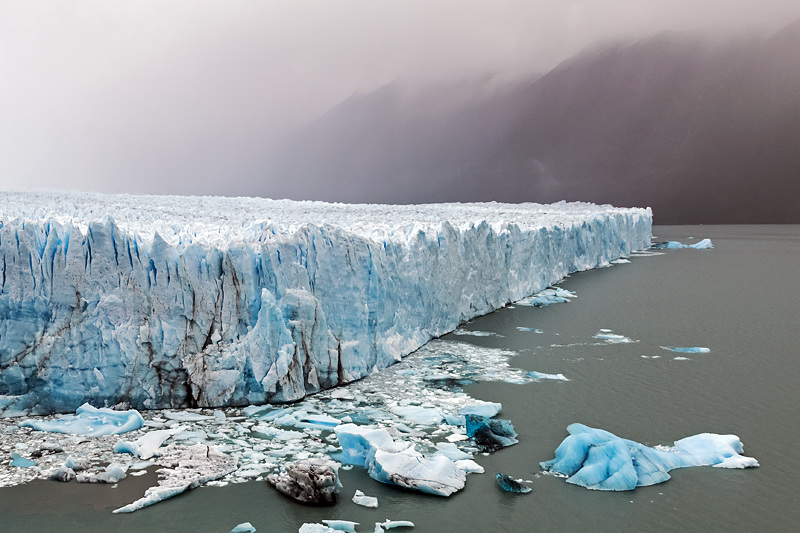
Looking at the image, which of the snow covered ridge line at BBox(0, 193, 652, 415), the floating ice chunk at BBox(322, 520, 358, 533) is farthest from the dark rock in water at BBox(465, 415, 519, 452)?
the snow covered ridge line at BBox(0, 193, 652, 415)

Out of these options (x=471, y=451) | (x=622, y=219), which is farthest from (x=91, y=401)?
(x=622, y=219)

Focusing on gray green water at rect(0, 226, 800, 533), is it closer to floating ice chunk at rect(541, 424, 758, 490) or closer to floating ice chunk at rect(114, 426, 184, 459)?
floating ice chunk at rect(541, 424, 758, 490)

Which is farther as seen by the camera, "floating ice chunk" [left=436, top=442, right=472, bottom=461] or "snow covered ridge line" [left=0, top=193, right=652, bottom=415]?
"snow covered ridge line" [left=0, top=193, right=652, bottom=415]

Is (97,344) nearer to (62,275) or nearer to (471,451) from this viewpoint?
(62,275)

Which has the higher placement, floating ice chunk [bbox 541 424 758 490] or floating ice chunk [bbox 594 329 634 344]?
floating ice chunk [bbox 541 424 758 490]

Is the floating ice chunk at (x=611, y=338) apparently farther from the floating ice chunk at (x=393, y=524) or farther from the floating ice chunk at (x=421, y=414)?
the floating ice chunk at (x=393, y=524)

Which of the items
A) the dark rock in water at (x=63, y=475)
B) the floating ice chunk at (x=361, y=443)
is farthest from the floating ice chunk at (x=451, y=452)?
the dark rock in water at (x=63, y=475)

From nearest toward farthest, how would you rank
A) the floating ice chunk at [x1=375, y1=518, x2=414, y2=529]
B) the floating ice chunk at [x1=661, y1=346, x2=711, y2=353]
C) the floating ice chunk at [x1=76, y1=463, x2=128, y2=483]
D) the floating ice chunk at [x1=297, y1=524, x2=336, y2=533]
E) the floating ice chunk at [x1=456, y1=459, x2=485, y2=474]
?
1. the floating ice chunk at [x1=297, y1=524, x2=336, y2=533]
2. the floating ice chunk at [x1=375, y1=518, x2=414, y2=529]
3. the floating ice chunk at [x1=76, y1=463, x2=128, y2=483]
4. the floating ice chunk at [x1=456, y1=459, x2=485, y2=474]
5. the floating ice chunk at [x1=661, y1=346, x2=711, y2=353]
